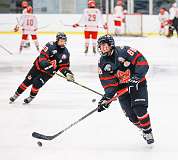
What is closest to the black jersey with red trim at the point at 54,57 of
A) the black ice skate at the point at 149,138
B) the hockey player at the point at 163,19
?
the black ice skate at the point at 149,138

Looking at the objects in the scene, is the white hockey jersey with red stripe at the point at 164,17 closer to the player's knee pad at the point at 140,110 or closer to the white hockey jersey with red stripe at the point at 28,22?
the white hockey jersey with red stripe at the point at 28,22

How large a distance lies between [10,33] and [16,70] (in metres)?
8.85

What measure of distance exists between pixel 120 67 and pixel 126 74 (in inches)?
3.1

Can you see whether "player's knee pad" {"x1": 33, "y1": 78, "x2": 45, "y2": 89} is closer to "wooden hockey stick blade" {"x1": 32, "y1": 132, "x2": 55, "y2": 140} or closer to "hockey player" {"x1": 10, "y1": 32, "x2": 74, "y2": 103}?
"hockey player" {"x1": 10, "y1": 32, "x2": 74, "y2": 103}

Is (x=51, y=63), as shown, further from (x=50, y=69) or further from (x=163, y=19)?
(x=163, y=19)

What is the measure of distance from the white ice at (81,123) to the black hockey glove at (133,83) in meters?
0.46

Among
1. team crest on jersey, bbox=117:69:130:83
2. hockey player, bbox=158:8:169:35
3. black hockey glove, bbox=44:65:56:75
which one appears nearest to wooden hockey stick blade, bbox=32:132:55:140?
team crest on jersey, bbox=117:69:130:83

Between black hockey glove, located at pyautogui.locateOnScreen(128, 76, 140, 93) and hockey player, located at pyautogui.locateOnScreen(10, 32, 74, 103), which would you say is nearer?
black hockey glove, located at pyautogui.locateOnScreen(128, 76, 140, 93)

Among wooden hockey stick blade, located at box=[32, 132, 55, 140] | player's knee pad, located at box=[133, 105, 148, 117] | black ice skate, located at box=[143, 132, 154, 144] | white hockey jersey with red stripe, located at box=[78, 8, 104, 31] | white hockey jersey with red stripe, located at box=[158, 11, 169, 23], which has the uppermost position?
white hockey jersey with red stripe, located at box=[78, 8, 104, 31]

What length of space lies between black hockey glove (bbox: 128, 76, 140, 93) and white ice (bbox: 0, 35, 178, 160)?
1.50 ft

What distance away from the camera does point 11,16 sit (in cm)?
1781

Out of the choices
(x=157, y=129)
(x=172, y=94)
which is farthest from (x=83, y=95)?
(x=157, y=129)

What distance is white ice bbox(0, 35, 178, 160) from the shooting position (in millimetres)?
3838

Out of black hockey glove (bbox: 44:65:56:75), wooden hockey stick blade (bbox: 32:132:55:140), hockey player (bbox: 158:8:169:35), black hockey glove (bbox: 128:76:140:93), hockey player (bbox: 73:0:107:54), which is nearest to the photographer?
black hockey glove (bbox: 128:76:140:93)
